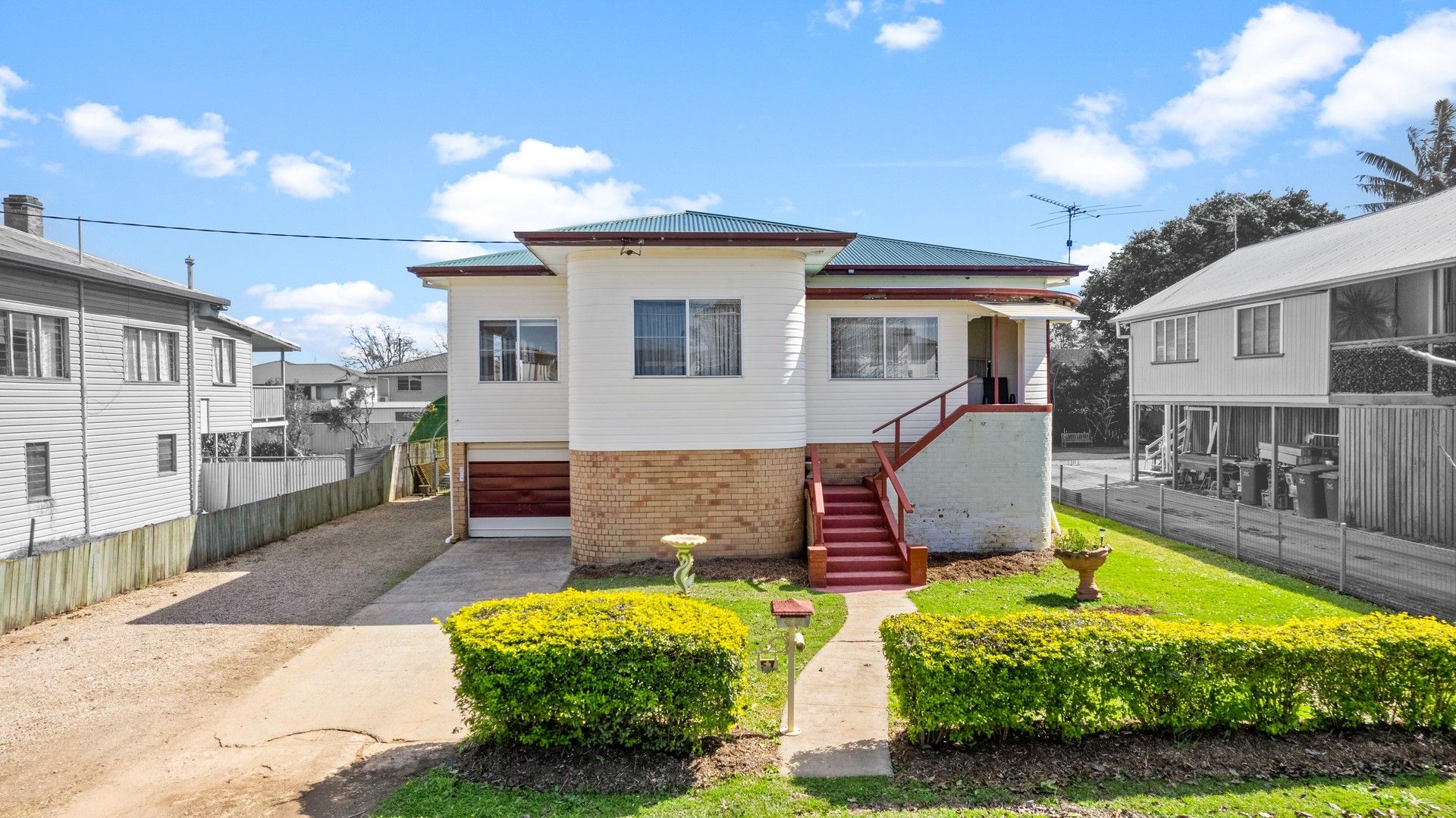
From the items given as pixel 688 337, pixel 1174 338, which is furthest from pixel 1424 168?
pixel 688 337

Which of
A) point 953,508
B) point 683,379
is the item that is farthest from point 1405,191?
point 683,379

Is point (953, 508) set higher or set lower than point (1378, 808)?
higher

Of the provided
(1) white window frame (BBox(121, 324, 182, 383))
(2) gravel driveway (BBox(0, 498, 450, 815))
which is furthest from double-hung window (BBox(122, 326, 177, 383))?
(2) gravel driveway (BBox(0, 498, 450, 815))

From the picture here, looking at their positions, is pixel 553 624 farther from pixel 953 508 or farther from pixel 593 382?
pixel 953 508

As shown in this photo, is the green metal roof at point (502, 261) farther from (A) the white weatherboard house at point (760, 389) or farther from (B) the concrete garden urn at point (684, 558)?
(B) the concrete garden urn at point (684, 558)

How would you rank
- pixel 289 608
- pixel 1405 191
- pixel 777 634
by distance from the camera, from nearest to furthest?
1. pixel 777 634
2. pixel 289 608
3. pixel 1405 191

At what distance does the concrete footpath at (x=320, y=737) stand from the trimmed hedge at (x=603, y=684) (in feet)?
3.09

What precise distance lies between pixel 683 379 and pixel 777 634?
16.6ft

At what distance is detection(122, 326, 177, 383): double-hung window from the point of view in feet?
69.3

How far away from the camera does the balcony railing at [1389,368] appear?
55.7 feet

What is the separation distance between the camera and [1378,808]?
219 inches

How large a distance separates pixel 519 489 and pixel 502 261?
4550 millimetres

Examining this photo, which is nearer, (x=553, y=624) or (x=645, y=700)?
(x=645, y=700)

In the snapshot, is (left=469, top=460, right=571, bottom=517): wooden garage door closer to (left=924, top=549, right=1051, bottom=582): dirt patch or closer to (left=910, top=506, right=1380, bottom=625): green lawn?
(left=924, top=549, right=1051, bottom=582): dirt patch
